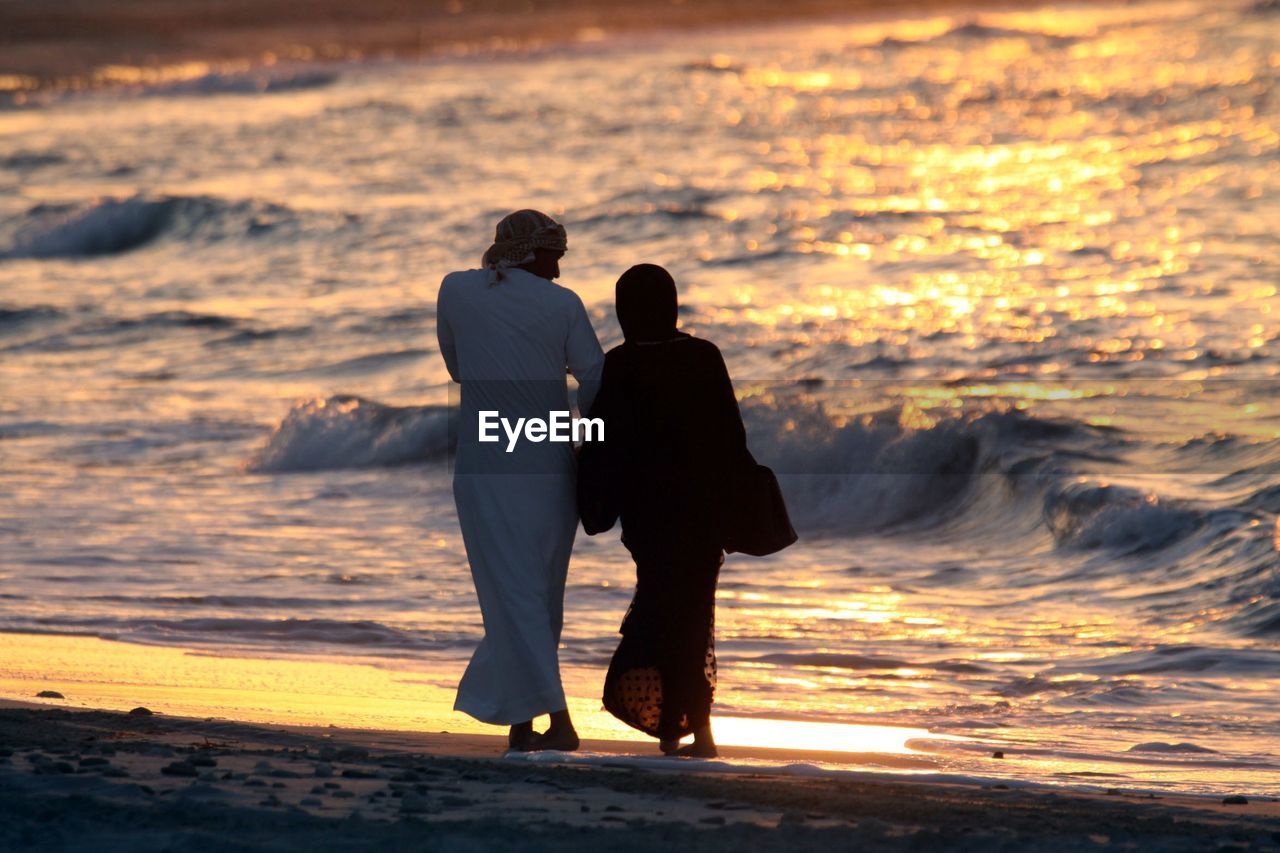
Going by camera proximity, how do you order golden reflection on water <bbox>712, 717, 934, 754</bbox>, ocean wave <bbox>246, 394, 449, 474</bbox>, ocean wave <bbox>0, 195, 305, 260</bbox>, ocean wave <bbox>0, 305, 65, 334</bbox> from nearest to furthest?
golden reflection on water <bbox>712, 717, 934, 754</bbox>
ocean wave <bbox>246, 394, 449, 474</bbox>
ocean wave <bbox>0, 305, 65, 334</bbox>
ocean wave <bbox>0, 195, 305, 260</bbox>

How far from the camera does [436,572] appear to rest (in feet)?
33.7

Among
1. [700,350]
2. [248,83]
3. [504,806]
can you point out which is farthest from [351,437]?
[248,83]

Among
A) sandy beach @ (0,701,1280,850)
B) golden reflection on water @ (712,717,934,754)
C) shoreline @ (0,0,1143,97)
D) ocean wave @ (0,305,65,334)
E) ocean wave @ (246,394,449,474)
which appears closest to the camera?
sandy beach @ (0,701,1280,850)

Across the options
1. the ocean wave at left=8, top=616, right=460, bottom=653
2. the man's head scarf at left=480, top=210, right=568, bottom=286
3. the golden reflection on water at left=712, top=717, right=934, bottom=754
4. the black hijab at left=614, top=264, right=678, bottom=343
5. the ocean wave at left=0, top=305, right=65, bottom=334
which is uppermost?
the ocean wave at left=0, top=305, right=65, bottom=334

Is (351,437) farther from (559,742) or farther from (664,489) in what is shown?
(664,489)

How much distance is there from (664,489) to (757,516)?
0.28 meters

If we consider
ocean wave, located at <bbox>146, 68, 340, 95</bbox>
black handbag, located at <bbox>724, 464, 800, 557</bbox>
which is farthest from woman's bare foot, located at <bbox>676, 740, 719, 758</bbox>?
ocean wave, located at <bbox>146, 68, 340, 95</bbox>

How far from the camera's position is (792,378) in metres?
15.7

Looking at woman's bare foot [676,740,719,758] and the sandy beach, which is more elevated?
woman's bare foot [676,740,719,758]

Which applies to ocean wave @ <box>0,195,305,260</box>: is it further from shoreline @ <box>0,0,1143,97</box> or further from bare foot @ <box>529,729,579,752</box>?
shoreline @ <box>0,0,1143,97</box>

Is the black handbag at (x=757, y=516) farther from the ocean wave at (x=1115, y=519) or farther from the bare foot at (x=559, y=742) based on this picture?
the ocean wave at (x=1115, y=519)

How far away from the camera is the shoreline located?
165 feet

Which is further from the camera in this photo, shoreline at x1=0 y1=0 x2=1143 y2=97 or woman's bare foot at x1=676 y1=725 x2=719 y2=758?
shoreline at x1=0 y1=0 x2=1143 y2=97

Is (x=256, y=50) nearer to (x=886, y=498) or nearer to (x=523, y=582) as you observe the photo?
(x=886, y=498)
